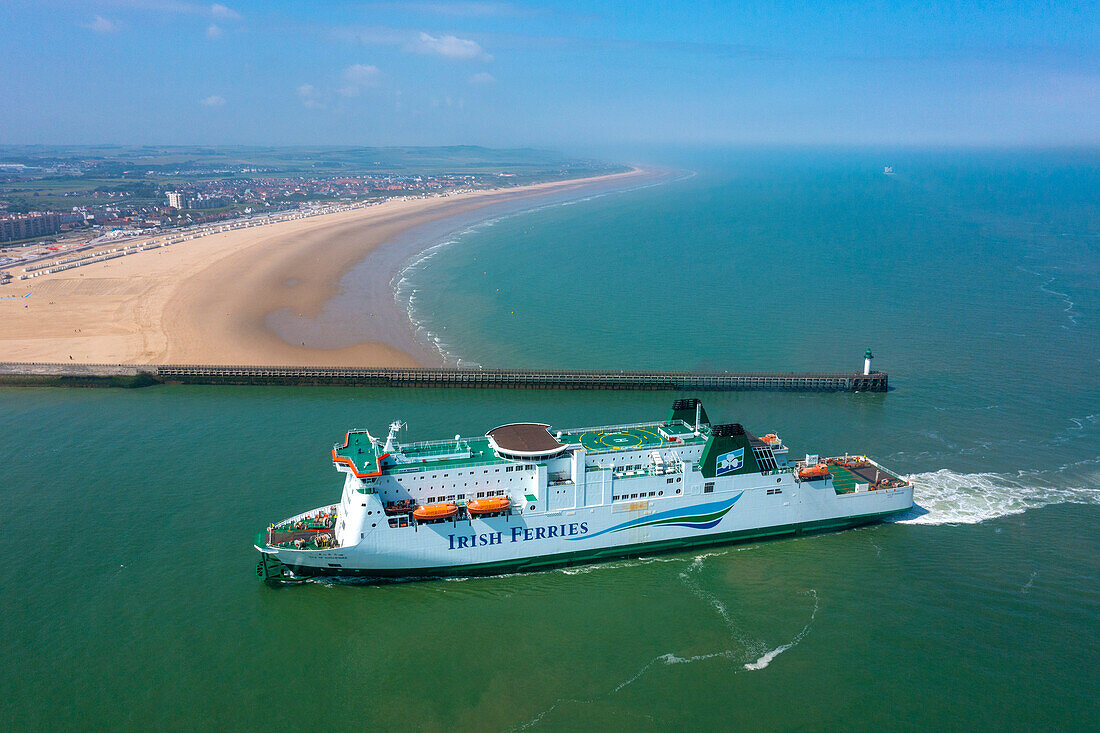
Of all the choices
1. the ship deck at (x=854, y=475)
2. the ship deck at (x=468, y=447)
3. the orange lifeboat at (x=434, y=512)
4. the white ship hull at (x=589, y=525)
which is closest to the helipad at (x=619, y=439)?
the ship deck at (x=468, y=447)

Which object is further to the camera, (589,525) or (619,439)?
(619,439)

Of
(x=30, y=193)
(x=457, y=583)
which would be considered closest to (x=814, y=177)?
(x=30, y=193)

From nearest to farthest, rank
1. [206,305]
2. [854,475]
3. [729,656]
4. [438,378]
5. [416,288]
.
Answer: [729,656], [854,475], [438,378], [206,305], [416,288]

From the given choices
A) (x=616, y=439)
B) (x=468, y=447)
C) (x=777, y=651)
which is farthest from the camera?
(x=616, y=439)

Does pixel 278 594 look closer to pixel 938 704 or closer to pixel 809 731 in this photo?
pixel 809 731

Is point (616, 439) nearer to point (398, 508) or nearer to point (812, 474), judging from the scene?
point (812, 474)

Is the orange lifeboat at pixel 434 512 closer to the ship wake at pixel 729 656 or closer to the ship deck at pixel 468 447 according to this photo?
the ship deck at pixel 468 447

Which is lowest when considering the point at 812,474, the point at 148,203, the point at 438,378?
the point at 438,378

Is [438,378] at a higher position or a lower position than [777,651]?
higher

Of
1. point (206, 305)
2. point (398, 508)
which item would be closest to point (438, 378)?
point (398, 508)
